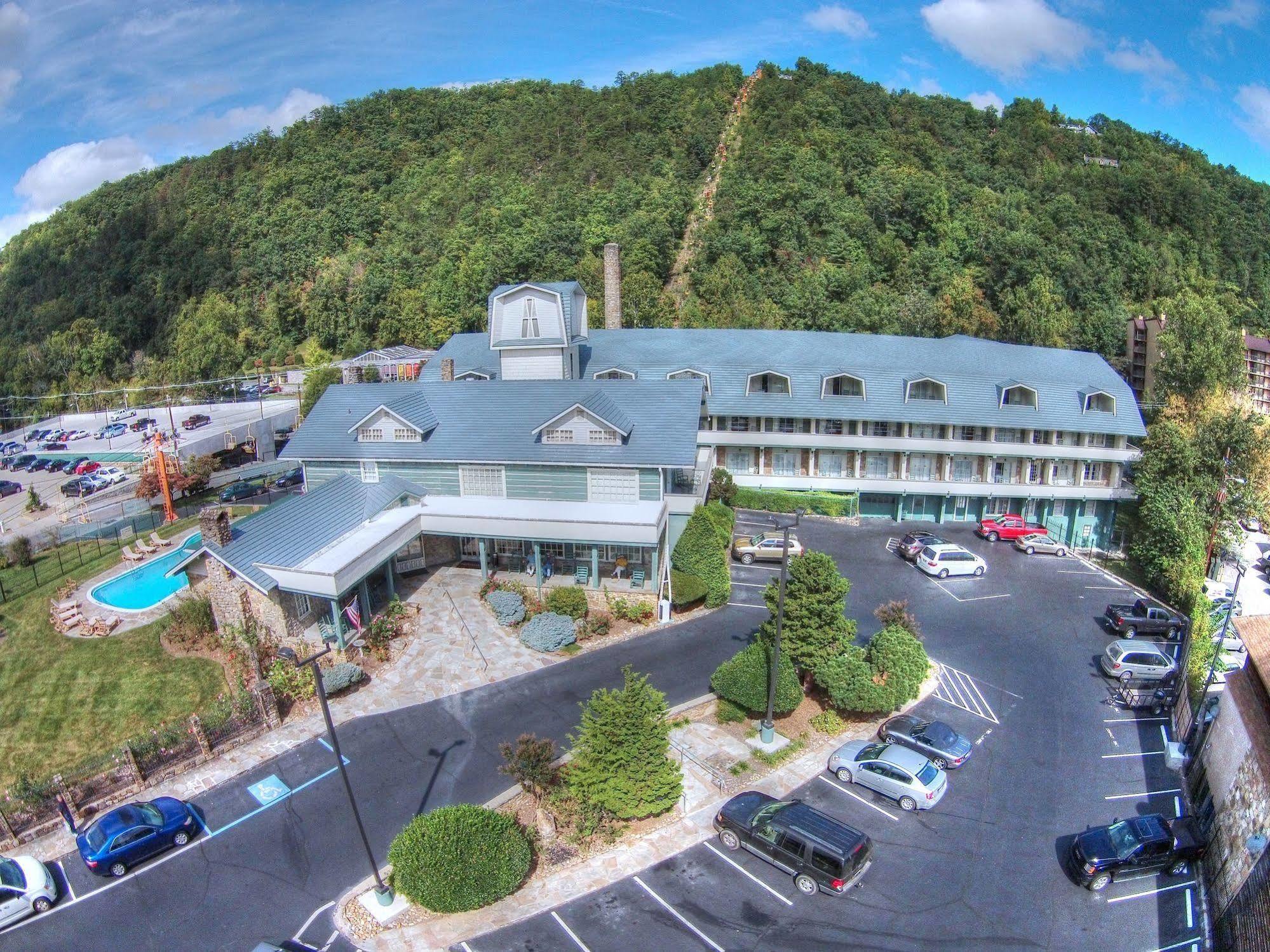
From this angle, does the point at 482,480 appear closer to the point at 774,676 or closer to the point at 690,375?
the point at 774,676

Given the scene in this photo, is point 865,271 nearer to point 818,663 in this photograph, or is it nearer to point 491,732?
point 818,663

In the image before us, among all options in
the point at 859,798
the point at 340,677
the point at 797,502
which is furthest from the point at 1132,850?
the point at 797,502

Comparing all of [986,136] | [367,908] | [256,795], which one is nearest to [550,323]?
[256,795]

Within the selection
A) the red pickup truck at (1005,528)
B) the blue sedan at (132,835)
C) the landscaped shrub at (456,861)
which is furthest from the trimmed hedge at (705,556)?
the blue sedan at (132,835)

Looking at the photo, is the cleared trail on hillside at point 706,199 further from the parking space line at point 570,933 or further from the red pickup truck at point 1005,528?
the parking space line at point 570,933

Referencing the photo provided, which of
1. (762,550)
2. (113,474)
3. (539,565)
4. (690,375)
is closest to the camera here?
(539,565)
